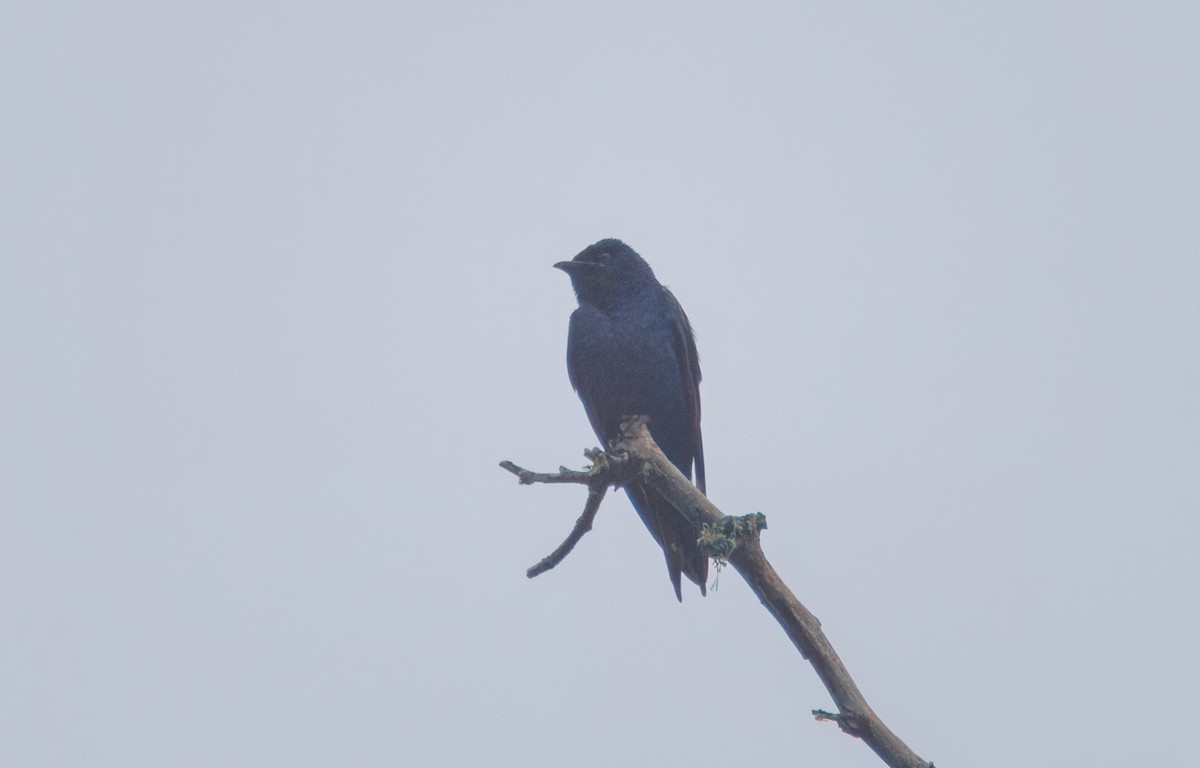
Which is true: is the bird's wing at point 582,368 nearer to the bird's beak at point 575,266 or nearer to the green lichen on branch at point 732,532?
the bird's beak at point 575,266

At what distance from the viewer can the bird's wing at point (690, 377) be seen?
783 cm

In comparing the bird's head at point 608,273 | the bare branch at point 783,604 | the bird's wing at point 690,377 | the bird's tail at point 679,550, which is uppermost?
the bird's head at point 608,273

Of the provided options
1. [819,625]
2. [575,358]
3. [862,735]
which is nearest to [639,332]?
[575,358]

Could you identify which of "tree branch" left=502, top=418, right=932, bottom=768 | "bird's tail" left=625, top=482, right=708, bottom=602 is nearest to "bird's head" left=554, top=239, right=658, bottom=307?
"bird's tail" left=625, top=482, right=708, bottom=602

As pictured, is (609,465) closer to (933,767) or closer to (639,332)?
(933,767)

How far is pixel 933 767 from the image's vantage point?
359cm

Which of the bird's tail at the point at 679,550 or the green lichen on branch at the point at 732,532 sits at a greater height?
the bird's tail at the point at 679,550

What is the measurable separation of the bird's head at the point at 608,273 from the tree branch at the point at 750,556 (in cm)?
248

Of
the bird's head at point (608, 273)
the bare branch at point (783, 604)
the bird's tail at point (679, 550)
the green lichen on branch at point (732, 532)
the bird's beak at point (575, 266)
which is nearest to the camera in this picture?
the bare branch at point (783, 604)

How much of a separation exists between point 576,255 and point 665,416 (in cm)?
160

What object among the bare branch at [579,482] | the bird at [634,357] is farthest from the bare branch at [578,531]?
the bird at [634,357]

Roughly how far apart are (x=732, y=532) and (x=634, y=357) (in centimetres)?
332

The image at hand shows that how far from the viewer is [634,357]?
7.63m

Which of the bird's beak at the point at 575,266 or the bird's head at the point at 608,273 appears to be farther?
the bird's beak at the point at 575,266
